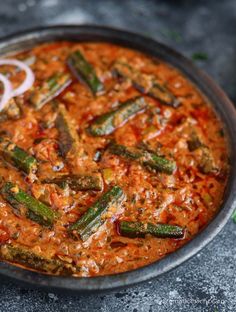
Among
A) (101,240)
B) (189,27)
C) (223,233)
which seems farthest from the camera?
(189,27)

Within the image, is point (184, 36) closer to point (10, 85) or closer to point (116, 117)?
point (116, 117)

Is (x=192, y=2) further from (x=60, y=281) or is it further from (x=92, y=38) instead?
(x=60, y=281)

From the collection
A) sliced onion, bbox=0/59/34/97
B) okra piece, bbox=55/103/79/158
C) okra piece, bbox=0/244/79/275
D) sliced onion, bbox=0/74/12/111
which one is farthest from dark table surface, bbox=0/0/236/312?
sliced onion, bbox=0/59/34/97

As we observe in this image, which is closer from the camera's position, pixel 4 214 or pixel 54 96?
pixel 4 214

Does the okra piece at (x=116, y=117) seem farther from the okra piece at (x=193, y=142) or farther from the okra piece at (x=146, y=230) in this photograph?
the okra piece at (x=146, y=230)

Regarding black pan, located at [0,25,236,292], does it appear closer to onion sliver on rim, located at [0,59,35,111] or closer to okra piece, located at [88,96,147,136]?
onion sliver on rim, located at [0,59,35,111]

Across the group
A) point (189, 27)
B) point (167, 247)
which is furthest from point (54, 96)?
point (189, 27)

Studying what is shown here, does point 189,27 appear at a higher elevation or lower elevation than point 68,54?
lower

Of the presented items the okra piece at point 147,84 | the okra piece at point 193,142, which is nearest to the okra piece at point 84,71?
the okra piece at point 147,84
